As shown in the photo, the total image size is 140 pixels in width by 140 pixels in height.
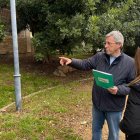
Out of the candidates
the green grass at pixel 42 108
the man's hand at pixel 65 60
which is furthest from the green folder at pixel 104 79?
the green grass at pixel 42 108

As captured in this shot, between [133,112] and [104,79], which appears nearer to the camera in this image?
[133,112]

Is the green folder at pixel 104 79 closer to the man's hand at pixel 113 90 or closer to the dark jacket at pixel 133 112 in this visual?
the man's hand at pixel 113 90

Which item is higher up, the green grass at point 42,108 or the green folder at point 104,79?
the green folder at point 104,79

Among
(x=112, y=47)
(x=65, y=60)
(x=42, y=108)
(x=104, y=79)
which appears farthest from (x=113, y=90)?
(x=42, y=108)

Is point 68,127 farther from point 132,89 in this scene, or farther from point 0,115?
point 132,89

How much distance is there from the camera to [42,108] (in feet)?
24.9

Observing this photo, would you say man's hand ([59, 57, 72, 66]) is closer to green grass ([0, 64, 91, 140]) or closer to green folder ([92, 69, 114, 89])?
green folder ([92, 69, 114, 89])

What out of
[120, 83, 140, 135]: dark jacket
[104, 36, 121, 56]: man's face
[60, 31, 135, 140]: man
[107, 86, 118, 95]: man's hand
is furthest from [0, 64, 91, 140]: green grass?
[120, 83, 140, 135]: dark jacket

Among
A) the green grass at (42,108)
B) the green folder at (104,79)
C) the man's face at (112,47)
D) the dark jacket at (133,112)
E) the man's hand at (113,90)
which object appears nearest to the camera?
the dark jacket at (133,112)

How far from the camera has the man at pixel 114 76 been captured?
4.93m

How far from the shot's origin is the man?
493cm

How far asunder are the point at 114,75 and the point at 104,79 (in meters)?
0.37

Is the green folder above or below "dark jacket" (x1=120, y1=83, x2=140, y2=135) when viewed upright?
above

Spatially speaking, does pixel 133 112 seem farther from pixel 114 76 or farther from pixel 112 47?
pixel 112 47
